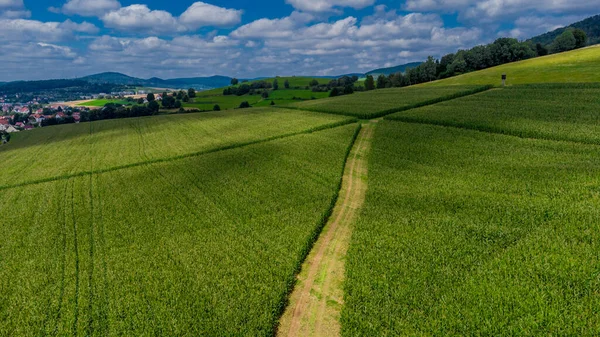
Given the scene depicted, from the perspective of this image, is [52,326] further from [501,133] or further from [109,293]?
[501,133]

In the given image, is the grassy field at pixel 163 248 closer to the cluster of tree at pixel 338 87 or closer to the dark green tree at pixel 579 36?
the cluster of tree at pixel 338 87

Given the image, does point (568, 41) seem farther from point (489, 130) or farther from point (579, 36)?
point (489, 130)

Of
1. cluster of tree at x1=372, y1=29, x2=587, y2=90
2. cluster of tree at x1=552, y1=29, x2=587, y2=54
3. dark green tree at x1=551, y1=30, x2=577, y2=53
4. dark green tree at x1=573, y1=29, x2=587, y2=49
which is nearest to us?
cluster of tree at x1=372, y1=29, x2=587, y2=90

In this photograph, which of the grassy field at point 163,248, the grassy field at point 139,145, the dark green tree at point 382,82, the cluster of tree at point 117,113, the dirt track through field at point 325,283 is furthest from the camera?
the dark green tree at point 382,82

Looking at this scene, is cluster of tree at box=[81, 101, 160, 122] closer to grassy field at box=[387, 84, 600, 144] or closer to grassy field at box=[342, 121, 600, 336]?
grassy field at box=[387, 84, 600, 144]

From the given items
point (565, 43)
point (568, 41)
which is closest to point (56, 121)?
point (565, 43)

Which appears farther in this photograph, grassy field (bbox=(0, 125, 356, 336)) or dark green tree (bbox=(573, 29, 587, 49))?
dark green tree (bbox=(573, 29, 587, 49))

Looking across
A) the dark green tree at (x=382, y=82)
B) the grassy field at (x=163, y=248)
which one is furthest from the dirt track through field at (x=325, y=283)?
the dark green tree at (x=382, y=82)

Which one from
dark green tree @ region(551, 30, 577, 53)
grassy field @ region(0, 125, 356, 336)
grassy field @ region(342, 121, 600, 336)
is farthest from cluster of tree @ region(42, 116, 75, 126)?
dark green tree @ region(551, 30, 577, 53)
